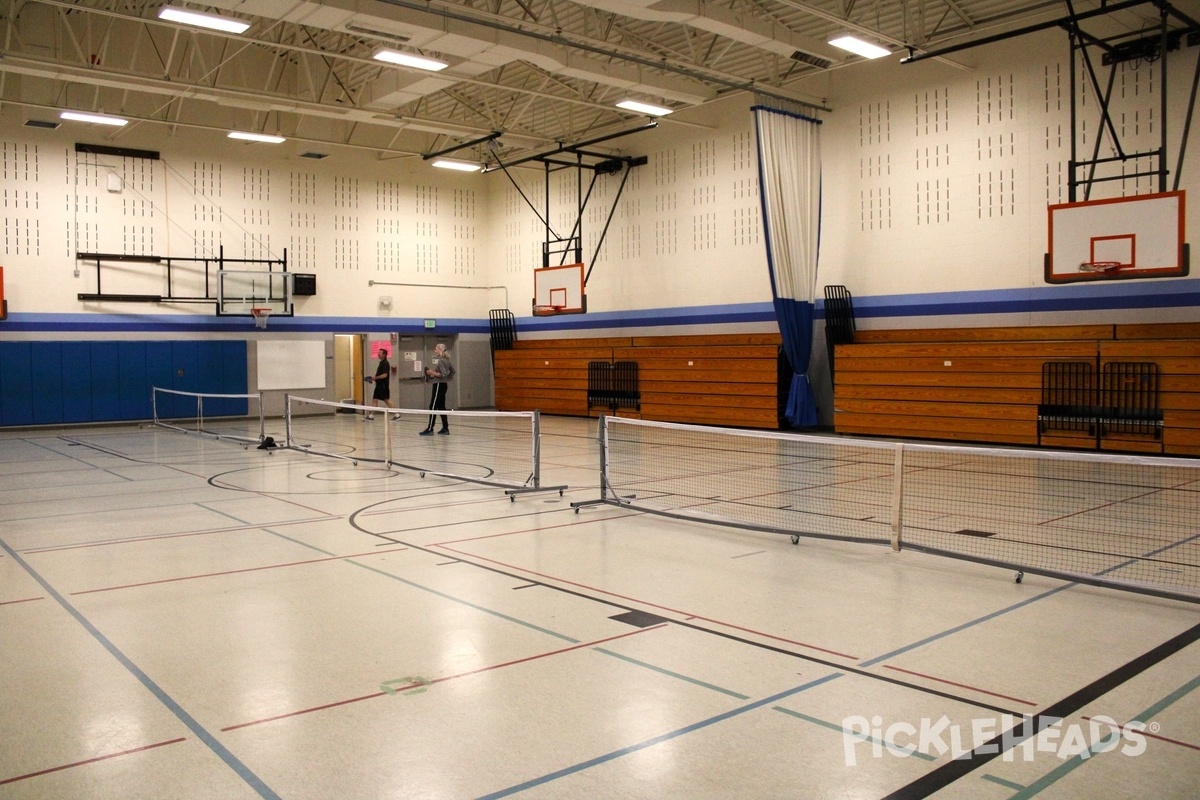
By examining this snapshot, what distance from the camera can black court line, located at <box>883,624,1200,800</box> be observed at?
3.28 m

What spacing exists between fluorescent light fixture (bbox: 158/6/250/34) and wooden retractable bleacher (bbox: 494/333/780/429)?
10171 millimetres

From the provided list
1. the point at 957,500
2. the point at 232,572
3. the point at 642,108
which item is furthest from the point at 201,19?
the point at 957,500

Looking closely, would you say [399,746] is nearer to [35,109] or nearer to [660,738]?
[660,738]

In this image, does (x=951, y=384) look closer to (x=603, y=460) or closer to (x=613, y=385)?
(x=603, y=460)

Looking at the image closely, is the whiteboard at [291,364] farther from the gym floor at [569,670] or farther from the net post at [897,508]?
the net post at [897,508]

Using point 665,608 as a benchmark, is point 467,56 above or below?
above

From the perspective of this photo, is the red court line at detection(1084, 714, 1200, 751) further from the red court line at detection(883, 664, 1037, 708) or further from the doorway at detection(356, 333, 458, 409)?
the doorway at detection(356, 333, 458, 409)

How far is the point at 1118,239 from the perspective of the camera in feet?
41.4

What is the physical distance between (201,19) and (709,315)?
11963 millimetres

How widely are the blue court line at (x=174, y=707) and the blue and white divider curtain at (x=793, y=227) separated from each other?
14048 mm

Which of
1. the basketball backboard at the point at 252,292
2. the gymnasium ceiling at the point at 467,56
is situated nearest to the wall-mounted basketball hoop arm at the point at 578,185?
the gymnasium ceiling at the point at 467,56

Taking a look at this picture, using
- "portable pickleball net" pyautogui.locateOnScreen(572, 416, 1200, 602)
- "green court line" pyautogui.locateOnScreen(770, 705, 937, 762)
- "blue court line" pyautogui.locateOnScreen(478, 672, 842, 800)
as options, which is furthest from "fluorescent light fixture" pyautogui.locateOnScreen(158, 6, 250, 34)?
"green court line" pyautogui.locateOnScreen(770, 705, 937, 762)

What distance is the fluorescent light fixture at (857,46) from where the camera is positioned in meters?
14.0

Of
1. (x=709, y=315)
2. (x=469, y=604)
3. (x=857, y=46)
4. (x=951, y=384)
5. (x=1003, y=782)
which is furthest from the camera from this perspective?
(x=709, y=315)
